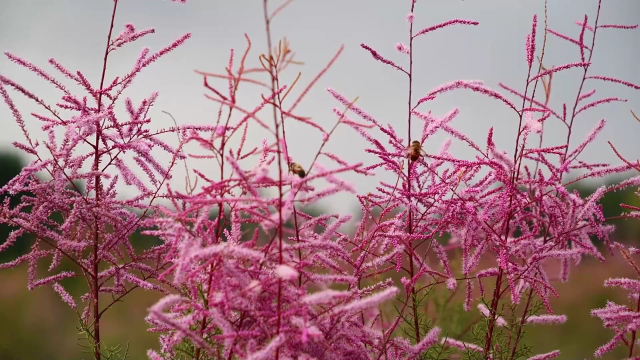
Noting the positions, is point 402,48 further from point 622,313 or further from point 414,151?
point 622,313

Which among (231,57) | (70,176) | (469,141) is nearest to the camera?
(231,57)

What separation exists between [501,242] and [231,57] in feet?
2.14

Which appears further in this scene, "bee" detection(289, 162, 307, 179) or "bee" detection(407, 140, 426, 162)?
"bee" detection(407, 140, 426, 162)

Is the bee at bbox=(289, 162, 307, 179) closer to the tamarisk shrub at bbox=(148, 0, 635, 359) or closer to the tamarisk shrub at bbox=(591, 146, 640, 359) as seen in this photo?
the tamarisk shrub at bbox=(148, 0, 635, 359)

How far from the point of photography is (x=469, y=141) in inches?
46.3

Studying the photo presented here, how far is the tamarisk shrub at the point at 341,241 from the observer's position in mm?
849

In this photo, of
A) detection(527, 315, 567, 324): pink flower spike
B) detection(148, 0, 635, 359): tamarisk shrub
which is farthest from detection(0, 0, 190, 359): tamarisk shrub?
detection(527, 315, 567, 324): pink flower spike

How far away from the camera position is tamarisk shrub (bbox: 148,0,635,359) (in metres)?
0.85

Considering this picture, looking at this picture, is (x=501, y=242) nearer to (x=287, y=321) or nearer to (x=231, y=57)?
(x=287, y=321)

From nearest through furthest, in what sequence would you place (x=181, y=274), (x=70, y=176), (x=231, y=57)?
(x=181, y=274), (x=231, y=57), (x=70, y=176)

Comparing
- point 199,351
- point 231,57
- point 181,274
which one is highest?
point 231,57

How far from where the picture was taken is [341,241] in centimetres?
120

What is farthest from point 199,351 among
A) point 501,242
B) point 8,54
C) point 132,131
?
point 8,54

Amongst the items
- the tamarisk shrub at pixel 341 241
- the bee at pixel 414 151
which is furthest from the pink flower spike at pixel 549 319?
the bee at pixel 414 151
